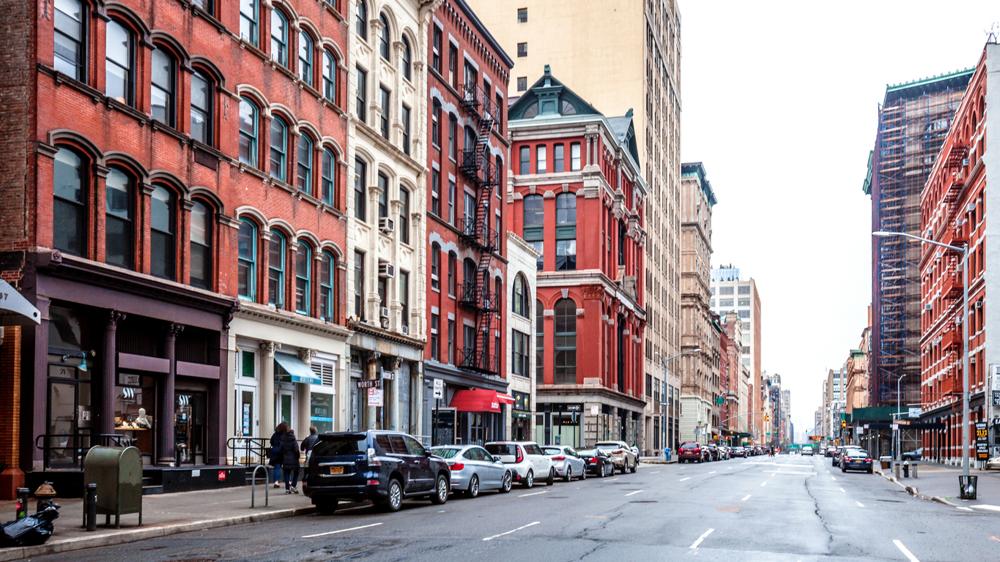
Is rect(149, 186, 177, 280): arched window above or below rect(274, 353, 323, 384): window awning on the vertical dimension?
above

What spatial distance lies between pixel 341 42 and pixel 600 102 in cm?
5843

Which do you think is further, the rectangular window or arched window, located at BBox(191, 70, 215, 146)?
the rectangular window

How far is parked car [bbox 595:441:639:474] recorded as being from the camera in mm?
52031

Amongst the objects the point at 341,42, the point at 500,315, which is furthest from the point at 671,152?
the point at 341,42

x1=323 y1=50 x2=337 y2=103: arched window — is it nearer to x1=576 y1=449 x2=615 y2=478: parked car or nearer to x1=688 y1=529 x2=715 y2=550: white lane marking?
x1=576 y1=449 x2=615 y2=478: parked car

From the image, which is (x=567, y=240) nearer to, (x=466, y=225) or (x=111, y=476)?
(x=466, y=225)

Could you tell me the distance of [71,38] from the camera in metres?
24.6

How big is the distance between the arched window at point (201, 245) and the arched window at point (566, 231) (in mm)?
48540

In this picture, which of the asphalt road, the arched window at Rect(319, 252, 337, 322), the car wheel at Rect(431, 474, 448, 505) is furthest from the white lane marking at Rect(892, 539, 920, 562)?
the arched window at Rect(319, 252, 337, 322)

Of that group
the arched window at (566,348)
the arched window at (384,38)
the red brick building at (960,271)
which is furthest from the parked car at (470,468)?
the arched window at (566,348)

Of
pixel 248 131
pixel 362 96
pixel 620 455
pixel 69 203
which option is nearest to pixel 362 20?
pixel 362 96

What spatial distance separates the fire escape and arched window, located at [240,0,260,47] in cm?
1835

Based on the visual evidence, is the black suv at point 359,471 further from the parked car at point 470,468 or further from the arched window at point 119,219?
the arched window at point 119,219

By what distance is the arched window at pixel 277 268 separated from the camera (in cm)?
3309
